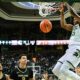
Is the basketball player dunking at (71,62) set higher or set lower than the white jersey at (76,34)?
lower

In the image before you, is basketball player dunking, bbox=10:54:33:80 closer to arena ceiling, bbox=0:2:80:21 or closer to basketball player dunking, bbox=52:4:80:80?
basketball player dunking, bbox=52:4:80:80

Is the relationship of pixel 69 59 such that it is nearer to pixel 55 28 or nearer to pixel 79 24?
pixel 79 24

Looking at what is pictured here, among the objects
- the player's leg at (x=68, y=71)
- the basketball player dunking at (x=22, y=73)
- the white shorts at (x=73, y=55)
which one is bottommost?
the basketball player dunking at (x=22, y=73)

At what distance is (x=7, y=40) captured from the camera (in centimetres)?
2209

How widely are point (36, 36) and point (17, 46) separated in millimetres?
1622

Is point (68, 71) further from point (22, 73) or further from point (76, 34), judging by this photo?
point (22, 73)

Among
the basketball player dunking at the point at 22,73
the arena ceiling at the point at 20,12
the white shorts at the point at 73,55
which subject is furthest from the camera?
the arena ceiling at the point at 20,12

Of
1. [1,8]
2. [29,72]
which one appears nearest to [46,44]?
[1,8]

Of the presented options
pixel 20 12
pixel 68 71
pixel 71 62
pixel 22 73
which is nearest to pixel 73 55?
pixel 71 62

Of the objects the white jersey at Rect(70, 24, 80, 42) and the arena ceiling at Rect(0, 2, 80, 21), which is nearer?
the white jersey at Rect(70, 24, 80, 42)

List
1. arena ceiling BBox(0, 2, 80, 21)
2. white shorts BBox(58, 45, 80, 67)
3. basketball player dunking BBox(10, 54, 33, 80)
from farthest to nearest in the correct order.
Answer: arena ceiling BBox(0, 2, 80, 21), basketball player dunking BBox(10, 54, 33, 80), white shorts BBox(58, 45, 80, 67)

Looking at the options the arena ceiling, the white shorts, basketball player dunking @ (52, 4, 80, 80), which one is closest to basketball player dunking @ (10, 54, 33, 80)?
basketball player dunking @ (52, 4, 80, 80)

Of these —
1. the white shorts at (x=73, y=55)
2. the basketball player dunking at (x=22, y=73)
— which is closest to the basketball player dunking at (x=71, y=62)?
the white shorts at (x=73, y=55)

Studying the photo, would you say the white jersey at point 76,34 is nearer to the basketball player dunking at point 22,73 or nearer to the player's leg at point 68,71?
the player's leg at point 68,71
